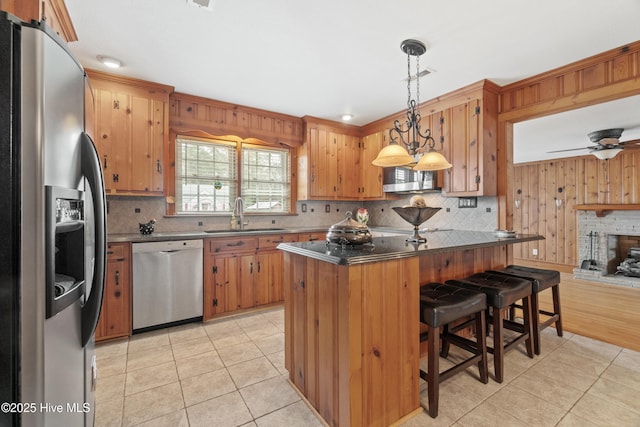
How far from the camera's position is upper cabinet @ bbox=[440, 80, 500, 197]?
317 centimetres

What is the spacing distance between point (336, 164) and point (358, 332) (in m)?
3.41

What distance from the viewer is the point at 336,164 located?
456cm

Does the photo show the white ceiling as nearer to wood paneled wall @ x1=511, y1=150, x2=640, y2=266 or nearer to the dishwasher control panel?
the dishwasher control panel

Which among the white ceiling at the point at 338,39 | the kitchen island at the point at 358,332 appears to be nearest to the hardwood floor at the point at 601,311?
the kitchen island at the point at 358,332

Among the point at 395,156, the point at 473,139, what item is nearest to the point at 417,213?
the point at 395,156

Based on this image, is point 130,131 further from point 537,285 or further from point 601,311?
point 601,311

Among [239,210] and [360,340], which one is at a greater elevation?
A: [239,210]

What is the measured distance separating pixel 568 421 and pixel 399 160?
2.04m

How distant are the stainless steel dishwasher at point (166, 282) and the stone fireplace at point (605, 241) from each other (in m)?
6.85

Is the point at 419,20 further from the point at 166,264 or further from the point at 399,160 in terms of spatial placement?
the point at 166,264

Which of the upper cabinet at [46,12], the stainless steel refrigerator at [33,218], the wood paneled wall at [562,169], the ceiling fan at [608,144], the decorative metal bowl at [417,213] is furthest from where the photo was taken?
the ceiling fan at [608,144]

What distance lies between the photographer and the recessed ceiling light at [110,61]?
2.61 metres

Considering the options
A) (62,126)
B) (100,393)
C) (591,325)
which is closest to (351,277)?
(62,126)

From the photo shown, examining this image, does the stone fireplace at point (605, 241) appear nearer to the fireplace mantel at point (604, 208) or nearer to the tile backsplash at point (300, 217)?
the fireplace mantel at point (604, 208)
